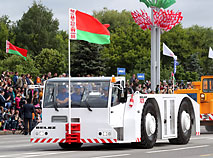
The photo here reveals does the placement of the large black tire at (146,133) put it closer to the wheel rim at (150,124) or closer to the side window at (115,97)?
the wheel rim at (150,124)

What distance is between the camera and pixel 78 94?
705 inches

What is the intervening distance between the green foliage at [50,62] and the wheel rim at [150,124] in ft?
250

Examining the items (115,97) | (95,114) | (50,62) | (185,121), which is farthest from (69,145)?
(50,62)

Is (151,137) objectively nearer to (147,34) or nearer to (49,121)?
(49,121)

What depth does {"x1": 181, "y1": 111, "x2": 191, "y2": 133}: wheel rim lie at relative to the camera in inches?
810

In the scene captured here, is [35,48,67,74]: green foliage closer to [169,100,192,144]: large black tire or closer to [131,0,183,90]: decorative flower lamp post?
[131,0,183,90]: decorative flower lamp post

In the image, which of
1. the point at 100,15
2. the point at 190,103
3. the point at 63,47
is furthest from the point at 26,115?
the point at 100,15

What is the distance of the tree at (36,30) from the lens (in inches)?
4277

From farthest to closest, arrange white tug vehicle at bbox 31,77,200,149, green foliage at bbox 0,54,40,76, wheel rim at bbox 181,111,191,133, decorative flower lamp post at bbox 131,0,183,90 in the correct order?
green foliage at bbox 0,54,40,76 < decorative flower lamp post at bbox 131,0,183,90 < wheel rim at bbox 181,111,191,133 < white tug vehicle at bbox 31,77,200,149

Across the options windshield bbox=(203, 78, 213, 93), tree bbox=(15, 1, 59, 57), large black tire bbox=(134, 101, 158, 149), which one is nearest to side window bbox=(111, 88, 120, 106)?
large black tire bbox=(134, 101, 158, 149)

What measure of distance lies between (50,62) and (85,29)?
7850 centimetres

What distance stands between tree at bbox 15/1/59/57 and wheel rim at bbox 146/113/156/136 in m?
90.1

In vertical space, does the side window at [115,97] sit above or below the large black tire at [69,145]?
above

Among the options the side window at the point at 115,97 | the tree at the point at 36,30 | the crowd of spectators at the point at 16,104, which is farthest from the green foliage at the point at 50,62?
the side window at the point at 115,97
